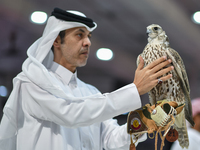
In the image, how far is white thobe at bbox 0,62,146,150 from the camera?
1.35 meters

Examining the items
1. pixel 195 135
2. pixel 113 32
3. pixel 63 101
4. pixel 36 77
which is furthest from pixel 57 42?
pixel 195 135

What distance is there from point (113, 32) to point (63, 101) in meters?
1.65

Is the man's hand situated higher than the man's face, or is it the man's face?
the man's face

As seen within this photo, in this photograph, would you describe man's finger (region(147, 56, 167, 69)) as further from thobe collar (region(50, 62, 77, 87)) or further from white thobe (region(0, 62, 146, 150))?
thobe collar (region(50, 62, 77, 87))

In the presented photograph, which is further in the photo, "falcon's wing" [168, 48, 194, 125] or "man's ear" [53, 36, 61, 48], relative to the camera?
"man's ear" [53, 36, 61, 48]

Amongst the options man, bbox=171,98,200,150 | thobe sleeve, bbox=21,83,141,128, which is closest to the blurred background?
man, bbox=171,98,200,150

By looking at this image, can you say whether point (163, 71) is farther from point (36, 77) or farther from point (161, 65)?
point (36, 77)

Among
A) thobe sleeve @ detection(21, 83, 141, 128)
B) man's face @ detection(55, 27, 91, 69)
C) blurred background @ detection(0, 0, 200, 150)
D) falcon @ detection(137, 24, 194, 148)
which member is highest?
blurred background @ detection(0, 0, 200, 150)

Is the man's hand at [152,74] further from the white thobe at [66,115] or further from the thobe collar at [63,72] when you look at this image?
the thobe collar at [63,72]

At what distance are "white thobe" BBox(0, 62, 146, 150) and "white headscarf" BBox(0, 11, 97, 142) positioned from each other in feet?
0.14

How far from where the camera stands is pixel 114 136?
1771mm

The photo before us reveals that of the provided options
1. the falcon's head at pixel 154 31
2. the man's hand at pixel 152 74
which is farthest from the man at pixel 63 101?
the falcon's head at pixel 154 31

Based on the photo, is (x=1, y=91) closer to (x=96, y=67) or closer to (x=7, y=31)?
(x=7, y=31)

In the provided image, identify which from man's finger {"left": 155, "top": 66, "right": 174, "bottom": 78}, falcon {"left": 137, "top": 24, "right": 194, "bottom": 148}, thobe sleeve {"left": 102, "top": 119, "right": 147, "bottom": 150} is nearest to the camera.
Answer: man's finger {"left": 155, "top": 66, "right": 174, "bottom": 78}
